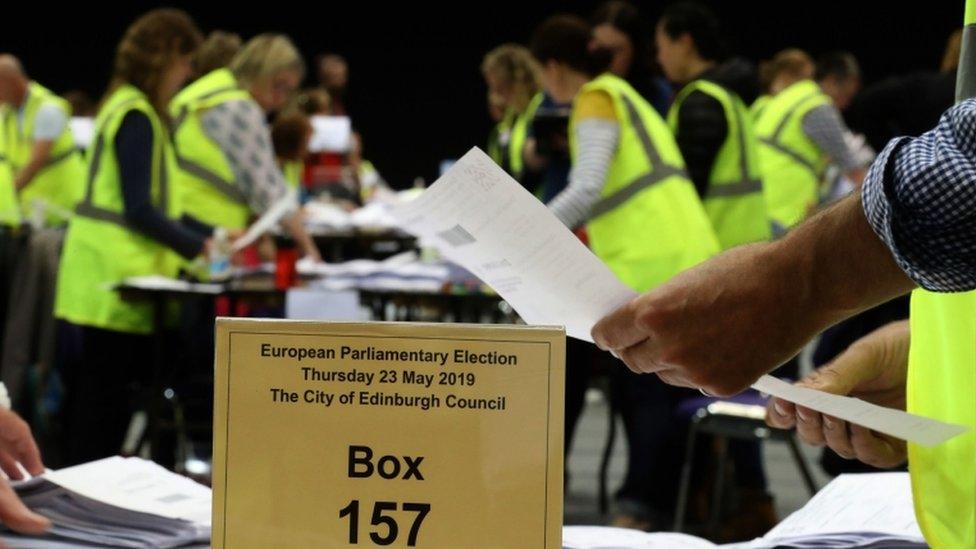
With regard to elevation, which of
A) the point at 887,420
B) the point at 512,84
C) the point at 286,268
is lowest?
the point at 887,420

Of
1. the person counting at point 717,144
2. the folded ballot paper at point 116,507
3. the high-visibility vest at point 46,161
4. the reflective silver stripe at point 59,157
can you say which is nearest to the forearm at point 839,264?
the folded ballot paper at point 116,507

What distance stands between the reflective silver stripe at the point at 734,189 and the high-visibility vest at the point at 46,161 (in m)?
3.23

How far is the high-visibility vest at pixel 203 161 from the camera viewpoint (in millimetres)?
4680

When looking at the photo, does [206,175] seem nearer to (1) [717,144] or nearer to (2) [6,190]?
(2) [6,190]

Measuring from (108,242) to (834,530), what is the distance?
3.24 meters

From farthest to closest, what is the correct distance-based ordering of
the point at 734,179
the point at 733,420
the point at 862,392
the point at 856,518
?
the point at 734,179 < the point at 733,420 < the point at 856,518 < the point at 862,392

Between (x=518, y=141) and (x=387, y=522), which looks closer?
(x=387, y=522)

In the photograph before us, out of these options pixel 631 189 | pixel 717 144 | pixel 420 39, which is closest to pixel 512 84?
pixel 717 144

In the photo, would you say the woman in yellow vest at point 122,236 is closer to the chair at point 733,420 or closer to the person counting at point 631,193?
the person counting at point 631,193

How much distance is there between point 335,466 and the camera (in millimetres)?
931

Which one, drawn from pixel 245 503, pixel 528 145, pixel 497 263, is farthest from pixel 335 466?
pixel 528 145

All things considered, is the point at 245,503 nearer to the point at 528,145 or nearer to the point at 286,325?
the point at 286,325

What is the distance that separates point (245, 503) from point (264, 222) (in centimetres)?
341

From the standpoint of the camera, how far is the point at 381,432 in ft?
3.04
